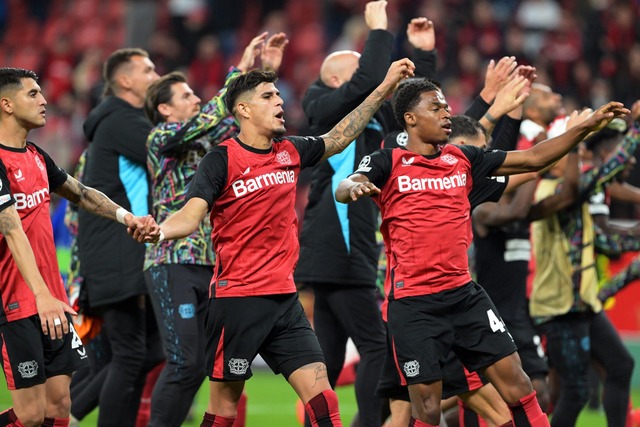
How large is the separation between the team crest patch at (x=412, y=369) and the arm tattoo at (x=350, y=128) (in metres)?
1.27

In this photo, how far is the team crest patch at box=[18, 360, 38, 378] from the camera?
6148 millimetres

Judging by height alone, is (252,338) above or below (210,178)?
below

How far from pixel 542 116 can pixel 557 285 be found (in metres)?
1.26

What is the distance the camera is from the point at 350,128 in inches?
259

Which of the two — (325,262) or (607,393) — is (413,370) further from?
(607,393)

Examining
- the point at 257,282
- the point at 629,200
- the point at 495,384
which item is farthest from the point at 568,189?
the point at 257,282

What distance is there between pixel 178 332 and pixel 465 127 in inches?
84.8

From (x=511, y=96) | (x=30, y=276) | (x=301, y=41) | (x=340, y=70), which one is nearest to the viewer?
(x=30, y=276)

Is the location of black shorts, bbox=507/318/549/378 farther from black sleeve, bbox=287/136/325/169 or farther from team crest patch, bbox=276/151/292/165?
team crest patch, bbox=276/151/292/165

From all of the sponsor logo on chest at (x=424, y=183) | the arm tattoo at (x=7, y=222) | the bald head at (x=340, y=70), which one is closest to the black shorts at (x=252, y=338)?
the sponsor logo on chest at (x=424, y=183)

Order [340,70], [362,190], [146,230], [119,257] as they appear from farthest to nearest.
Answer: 1. [340,70]
2. [119,257]
3. [362,190]
4. [146,230]

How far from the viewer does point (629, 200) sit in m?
9.08

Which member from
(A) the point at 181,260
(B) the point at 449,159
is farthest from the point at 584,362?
(A) the point at 181,260

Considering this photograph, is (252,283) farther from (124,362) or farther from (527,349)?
(527,349)
